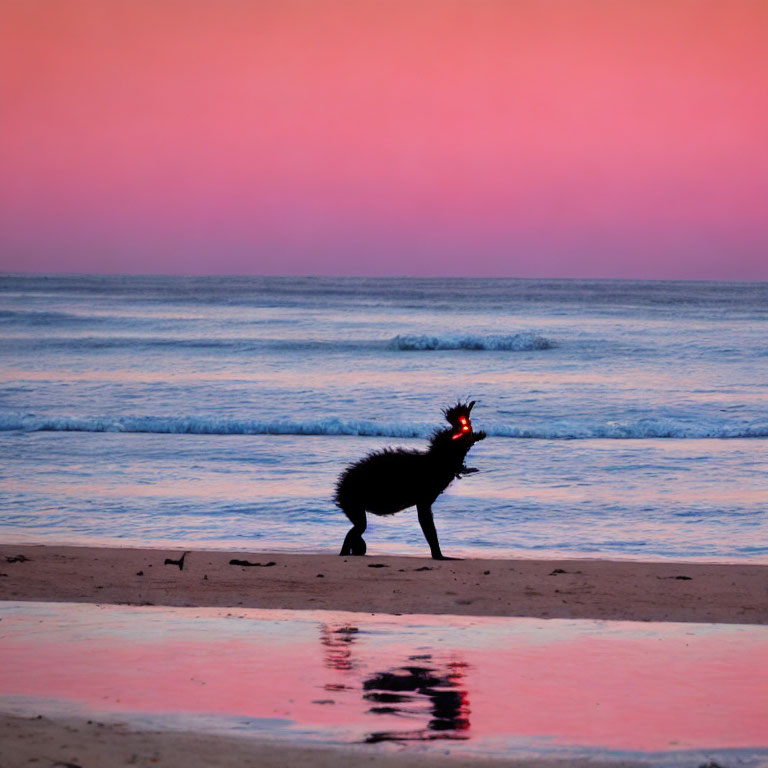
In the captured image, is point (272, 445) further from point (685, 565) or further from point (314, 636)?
point (314, 636)

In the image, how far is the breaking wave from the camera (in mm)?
44531

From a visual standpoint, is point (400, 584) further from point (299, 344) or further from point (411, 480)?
point (299, 344)

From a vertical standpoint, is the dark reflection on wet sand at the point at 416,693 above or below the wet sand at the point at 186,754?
below

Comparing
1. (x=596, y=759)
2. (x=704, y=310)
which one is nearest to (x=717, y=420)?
(x=596, y=759)

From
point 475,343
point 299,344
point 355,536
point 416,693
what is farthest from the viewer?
point 299,344

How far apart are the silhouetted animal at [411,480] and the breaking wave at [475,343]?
34.4m

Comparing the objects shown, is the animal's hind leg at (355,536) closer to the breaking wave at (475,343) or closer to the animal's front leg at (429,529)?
the animal's front leg at (429,529)

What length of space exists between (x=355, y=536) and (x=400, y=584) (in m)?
1.41

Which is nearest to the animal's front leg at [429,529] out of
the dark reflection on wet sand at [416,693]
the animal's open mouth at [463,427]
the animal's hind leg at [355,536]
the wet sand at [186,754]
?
Result: the animal's hind leg at [355,536]

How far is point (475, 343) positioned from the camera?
148 feet

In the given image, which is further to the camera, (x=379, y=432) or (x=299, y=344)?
(x=299, y=344)

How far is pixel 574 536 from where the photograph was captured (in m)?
11.5

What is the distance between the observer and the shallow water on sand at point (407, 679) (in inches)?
201

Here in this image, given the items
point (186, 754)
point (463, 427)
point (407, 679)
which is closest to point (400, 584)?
point (463, 427)
